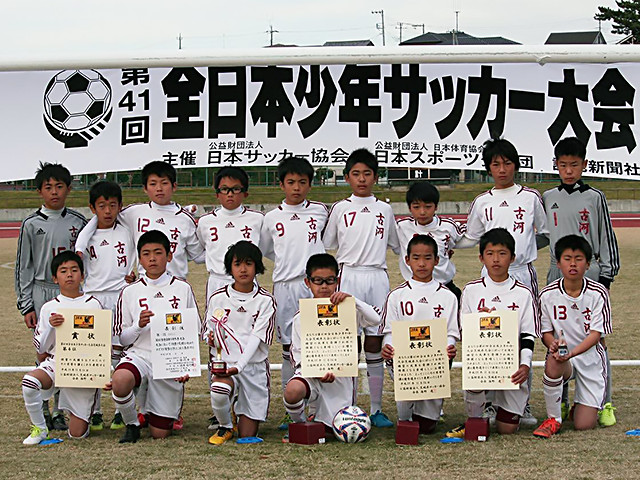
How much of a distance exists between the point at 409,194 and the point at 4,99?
2.99 meters

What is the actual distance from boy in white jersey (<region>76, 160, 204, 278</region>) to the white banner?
1.13 feet

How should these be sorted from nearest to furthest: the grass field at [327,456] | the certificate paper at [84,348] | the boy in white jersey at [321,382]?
the grass field at [327,456] → the boy in white jersey at [321,382] → the certificate paper at [84,348]

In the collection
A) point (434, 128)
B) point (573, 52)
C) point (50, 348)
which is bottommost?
point (50, 348)

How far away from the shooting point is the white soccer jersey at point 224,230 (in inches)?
224

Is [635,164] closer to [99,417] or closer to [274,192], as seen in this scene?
[99,417]

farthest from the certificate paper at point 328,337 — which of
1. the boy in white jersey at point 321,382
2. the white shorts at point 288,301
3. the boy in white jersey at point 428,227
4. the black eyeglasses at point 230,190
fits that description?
the black eyeglasses at point 230,190

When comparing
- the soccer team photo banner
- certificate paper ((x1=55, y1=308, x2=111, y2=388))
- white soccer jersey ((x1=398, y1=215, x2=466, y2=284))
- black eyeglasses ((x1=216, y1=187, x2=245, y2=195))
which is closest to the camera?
certificate paper ((x1=55, y1=308, x2=111, y2=388))

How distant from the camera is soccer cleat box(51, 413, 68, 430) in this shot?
5.53m

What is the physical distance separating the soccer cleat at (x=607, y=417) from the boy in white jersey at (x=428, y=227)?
1.19 meters

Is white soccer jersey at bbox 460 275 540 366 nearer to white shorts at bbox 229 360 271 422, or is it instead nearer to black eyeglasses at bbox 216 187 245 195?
white shorts at bbox 229 360 271 422

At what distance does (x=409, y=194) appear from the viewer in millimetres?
5688

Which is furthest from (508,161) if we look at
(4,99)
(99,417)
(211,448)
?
(4,99)

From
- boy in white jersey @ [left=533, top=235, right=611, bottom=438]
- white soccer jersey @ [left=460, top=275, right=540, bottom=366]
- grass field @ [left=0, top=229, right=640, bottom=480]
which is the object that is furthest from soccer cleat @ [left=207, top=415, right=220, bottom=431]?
boy in white jersey @ [left=533, top=235, right=611, bottom=438]

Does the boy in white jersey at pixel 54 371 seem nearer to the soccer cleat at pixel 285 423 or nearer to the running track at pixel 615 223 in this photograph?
the soccer cleat at pixel 285 423
